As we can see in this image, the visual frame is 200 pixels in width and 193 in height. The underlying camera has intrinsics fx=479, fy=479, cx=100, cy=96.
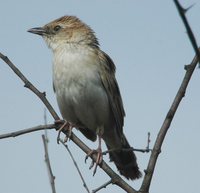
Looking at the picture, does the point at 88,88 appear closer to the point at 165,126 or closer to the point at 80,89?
the point at 80,89

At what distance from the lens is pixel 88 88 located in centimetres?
644

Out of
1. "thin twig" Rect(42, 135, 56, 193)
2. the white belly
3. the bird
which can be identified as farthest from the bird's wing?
"thin twig" Rect(42, 135, 56, 193)

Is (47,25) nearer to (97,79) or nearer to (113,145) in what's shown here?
(97,79)

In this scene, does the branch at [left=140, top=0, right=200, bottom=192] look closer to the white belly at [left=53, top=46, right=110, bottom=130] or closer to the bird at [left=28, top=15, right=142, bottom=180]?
the bird at [left=28, top=15, right=142, bottom=180]

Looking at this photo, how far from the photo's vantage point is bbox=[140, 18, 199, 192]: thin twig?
12.6ft

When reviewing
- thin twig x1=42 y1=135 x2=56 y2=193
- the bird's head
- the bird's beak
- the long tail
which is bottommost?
the long tail

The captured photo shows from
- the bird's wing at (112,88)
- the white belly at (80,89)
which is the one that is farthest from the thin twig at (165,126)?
the bird's wing at (112,88)

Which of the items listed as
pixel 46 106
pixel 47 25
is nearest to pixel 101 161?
pixel 46 106

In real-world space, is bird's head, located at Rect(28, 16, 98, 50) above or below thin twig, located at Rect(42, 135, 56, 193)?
above

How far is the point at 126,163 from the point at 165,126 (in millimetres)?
3069

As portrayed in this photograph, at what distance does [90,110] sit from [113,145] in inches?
35.6

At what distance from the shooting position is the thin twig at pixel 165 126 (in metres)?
3.85

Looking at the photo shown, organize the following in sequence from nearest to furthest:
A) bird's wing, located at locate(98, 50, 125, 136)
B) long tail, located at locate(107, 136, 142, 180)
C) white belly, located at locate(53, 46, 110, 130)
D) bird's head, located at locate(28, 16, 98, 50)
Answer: white belly, located at locate(53, 46, 110, 130)
bird's wing, located at locate(98, 50, 125, 136)
long tail, located at locate(107, 136, 142, 180)
bird's head, located at locate(28, 16, 98, 50)

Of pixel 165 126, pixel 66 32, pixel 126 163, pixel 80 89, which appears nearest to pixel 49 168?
pixel 165 126
